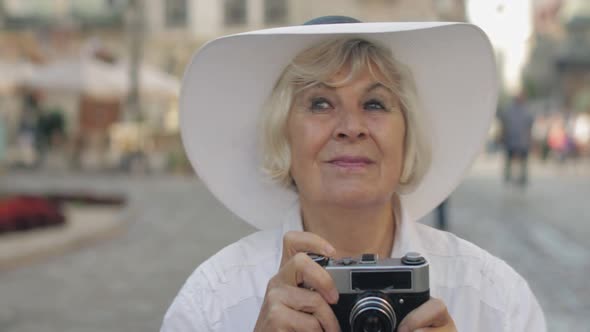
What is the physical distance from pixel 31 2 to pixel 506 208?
36.8 metres

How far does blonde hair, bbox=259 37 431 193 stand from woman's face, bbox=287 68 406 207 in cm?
2

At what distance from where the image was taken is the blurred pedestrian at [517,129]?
16.0 meters

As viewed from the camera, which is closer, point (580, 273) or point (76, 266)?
point (580, 273)

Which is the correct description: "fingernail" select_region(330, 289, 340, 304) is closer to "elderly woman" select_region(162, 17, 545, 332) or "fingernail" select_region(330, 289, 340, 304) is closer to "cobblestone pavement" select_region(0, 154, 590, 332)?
"elderly woman" select_region(162, 17, 545, 332)

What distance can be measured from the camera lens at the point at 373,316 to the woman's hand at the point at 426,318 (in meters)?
0.03

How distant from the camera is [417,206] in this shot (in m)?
2.34

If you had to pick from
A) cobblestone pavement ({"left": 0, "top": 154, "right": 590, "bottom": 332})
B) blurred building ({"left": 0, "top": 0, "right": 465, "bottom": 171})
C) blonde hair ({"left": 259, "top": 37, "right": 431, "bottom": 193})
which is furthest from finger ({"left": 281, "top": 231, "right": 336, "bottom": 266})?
blurred building ({"left": 0, "top": 0, "right": 465, "bottom": 171})

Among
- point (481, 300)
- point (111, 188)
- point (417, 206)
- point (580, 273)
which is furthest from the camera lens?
point (111, 188)

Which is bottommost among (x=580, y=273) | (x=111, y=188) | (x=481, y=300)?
(x=111, y=188)

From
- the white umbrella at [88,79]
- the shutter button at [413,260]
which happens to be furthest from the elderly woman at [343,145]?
the white umbrella at [88,79]

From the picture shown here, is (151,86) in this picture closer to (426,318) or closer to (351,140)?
(351,140)

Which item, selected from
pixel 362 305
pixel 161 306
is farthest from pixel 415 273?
pixel 161 306

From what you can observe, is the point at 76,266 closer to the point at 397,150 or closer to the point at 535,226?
the point at 535,226

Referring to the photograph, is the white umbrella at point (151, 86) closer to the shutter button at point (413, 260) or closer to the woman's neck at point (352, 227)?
the woman's neck at point (352, 227)
